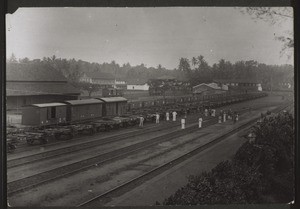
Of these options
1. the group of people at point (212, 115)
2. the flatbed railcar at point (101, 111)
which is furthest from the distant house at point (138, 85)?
the group of people at point (212, 115)

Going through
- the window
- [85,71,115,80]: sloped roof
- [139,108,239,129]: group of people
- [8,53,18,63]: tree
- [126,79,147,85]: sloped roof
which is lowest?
[139,108,239,129]: group of people

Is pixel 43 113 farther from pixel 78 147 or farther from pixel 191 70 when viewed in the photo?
pixel 191 70

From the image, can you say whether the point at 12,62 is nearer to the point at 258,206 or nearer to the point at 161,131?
the point at 161,131

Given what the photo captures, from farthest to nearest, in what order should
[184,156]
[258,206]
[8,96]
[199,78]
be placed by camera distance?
[199,78] < [184,156] < [258,206] < [8,96]

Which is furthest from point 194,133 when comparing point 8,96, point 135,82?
point 8,96

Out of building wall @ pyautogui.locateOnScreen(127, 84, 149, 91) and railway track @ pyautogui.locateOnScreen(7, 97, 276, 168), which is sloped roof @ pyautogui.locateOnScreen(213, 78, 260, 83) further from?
building wall @ pyautogui.locateOnScreen(127, 84, 149, 91)

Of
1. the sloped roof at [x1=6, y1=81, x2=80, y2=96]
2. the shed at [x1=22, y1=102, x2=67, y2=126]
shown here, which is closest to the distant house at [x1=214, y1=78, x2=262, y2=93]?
the sloped roof at [x1=6, y1=81, x2=80, y2=96]

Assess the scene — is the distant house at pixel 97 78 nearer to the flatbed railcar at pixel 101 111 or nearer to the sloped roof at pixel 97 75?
the sloped roof at pixel 97 75
